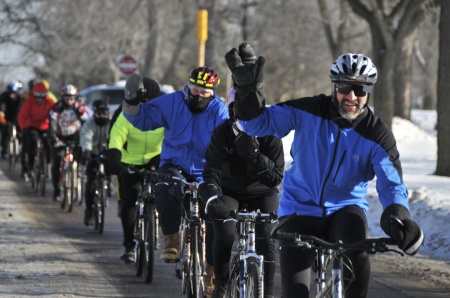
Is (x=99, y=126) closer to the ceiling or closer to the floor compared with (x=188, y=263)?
closer to the ceiling

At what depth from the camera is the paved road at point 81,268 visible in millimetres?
9734

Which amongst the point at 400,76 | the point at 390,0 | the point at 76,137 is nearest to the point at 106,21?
the point at 400,76

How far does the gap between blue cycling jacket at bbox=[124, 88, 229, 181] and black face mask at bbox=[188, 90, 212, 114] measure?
36mm

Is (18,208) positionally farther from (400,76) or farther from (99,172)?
(400,76)

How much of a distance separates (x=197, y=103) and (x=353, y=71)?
343 centimetres

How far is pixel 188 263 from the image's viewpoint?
8781 millimetres

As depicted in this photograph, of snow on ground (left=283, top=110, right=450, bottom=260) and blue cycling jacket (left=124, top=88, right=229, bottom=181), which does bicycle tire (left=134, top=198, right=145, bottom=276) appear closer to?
blue cycling jacket (left=124, top=88, right=229, bottom=181)

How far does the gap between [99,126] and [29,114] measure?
490 centimetres

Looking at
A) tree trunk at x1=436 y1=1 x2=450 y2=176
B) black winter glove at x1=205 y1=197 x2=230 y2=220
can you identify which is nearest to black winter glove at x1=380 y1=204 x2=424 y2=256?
black winter glove at x1=205 y1=197 x2=230 y2=220

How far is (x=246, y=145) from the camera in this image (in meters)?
7.62

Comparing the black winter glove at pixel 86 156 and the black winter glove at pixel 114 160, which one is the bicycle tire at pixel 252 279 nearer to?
the black winter glove at pixel 114 160

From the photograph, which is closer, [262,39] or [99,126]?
[99,126]

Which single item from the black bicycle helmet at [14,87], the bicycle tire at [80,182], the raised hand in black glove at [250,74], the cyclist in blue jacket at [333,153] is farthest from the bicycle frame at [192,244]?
the black bicycle helmet at [14,87]

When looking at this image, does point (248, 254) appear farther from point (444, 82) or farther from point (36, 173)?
point (36, 173)
